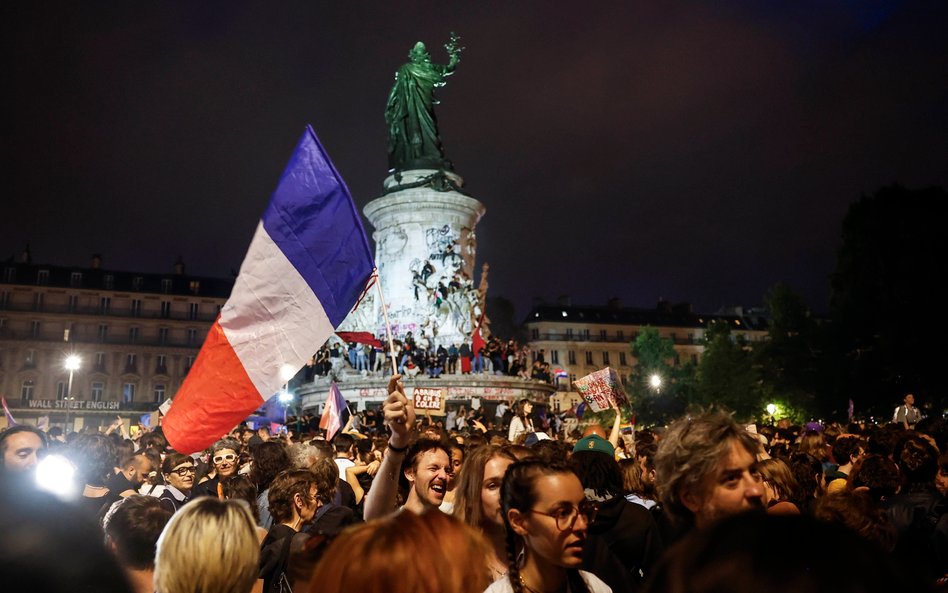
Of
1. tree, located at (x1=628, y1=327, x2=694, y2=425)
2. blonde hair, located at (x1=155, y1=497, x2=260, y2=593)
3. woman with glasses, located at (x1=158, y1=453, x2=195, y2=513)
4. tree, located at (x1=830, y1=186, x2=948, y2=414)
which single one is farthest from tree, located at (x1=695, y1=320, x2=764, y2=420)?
blonde hair, located at (x1=155, y1=497, x2=260, y2=593)

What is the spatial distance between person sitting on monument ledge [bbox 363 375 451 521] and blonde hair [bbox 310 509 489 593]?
5.70 ft

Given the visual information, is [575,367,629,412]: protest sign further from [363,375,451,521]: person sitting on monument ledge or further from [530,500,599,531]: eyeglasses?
[530,500,599,531]: eyeglasses

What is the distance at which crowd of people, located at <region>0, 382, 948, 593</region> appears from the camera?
4.99 feet

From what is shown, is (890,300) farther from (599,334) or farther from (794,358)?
(599,334)

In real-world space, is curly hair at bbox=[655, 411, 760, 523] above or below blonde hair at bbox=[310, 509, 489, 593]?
above

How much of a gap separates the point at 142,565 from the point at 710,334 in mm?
63594

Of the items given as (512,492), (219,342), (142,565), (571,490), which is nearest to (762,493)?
(571,490)

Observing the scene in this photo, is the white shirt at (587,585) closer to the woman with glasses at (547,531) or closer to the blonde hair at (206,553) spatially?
the woman with glasses at (547,531)

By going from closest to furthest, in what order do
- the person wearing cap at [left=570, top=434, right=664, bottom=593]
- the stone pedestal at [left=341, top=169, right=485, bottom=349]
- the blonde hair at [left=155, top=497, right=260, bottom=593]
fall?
the blonde hair at [left=155, top=497, right=260, bottom=593], the person wearing cap at [left=570, top=434, right=664, bottom=593], the stone pedestal at [left=341, top=169, right=485, bottom=349]

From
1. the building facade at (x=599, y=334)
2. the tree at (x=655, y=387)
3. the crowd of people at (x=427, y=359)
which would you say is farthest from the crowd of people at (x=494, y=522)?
the building facade at (x=599, y=334)

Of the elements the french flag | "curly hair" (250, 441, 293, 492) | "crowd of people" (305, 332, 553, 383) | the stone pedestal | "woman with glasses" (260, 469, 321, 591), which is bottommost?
"woman with glasses" (260, 469, 321, 591)

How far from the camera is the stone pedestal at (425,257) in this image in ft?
117

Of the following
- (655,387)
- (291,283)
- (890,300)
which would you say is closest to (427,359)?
(890,300)

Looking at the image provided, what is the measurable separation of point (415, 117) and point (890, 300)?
85.2 ft
